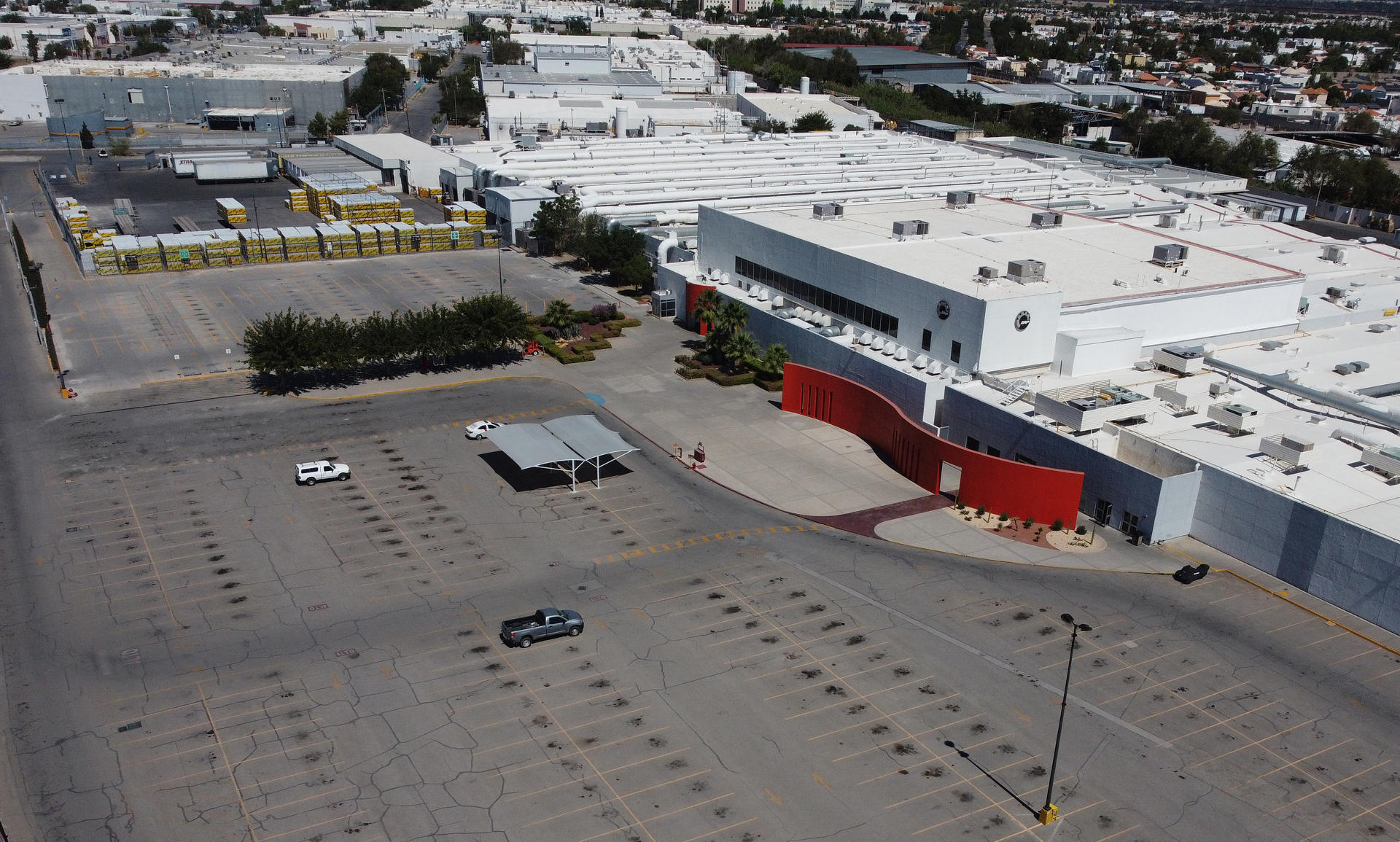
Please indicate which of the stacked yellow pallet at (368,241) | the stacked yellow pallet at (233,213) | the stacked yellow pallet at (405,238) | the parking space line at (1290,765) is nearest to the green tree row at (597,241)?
the stacked yellow pallet at (405,238)

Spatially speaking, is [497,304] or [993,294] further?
[497,304]

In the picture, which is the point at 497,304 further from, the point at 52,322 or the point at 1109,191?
the point at 1109,191

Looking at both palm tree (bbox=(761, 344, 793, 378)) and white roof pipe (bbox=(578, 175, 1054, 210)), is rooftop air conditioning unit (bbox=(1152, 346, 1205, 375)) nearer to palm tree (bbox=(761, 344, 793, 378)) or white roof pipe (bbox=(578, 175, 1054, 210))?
palm tree (bbox=(761, 344, 793, 378))

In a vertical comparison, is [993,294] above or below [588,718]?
above

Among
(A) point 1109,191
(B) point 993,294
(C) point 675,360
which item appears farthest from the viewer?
(A) point 1109,191

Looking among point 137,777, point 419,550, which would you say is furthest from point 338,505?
point 137,777

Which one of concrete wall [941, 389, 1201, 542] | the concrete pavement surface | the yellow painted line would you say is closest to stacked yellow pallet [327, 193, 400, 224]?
the concrete pavement surface
